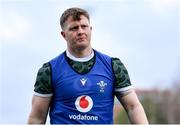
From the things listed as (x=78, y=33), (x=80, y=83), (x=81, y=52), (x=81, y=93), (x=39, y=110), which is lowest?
(x=39, y=110)

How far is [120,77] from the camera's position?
325 inches

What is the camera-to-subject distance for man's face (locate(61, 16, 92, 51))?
8102 millimetres

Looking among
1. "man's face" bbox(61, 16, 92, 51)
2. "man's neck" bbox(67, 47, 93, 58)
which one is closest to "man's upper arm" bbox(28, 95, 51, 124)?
"man's neck" bbox(67, 47, 93, 58)

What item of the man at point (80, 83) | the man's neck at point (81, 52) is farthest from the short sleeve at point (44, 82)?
the man's neck at point (81, 52)

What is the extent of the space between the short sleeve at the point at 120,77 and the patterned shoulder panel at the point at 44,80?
26.2 inches

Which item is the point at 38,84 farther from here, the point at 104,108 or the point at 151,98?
the point at 151,98

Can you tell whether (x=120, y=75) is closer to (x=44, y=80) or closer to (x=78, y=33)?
(x=78, y=33)

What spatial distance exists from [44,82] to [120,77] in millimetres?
767

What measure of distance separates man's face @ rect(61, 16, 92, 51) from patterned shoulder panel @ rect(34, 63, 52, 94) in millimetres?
346

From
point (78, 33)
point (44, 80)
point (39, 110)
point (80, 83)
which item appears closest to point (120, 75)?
point (80, 83)

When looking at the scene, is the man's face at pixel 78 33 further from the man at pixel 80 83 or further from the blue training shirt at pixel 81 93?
the blue training shirt at pixel 81 93

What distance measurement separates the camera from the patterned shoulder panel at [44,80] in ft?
26.8

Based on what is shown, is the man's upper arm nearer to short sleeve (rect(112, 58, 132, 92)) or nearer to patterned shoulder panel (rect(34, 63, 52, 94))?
patterned shoulder panel (rect(34, 63, 52, 94))

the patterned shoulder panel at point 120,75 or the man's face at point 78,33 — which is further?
the patterned shoulder panel at point 120,75
